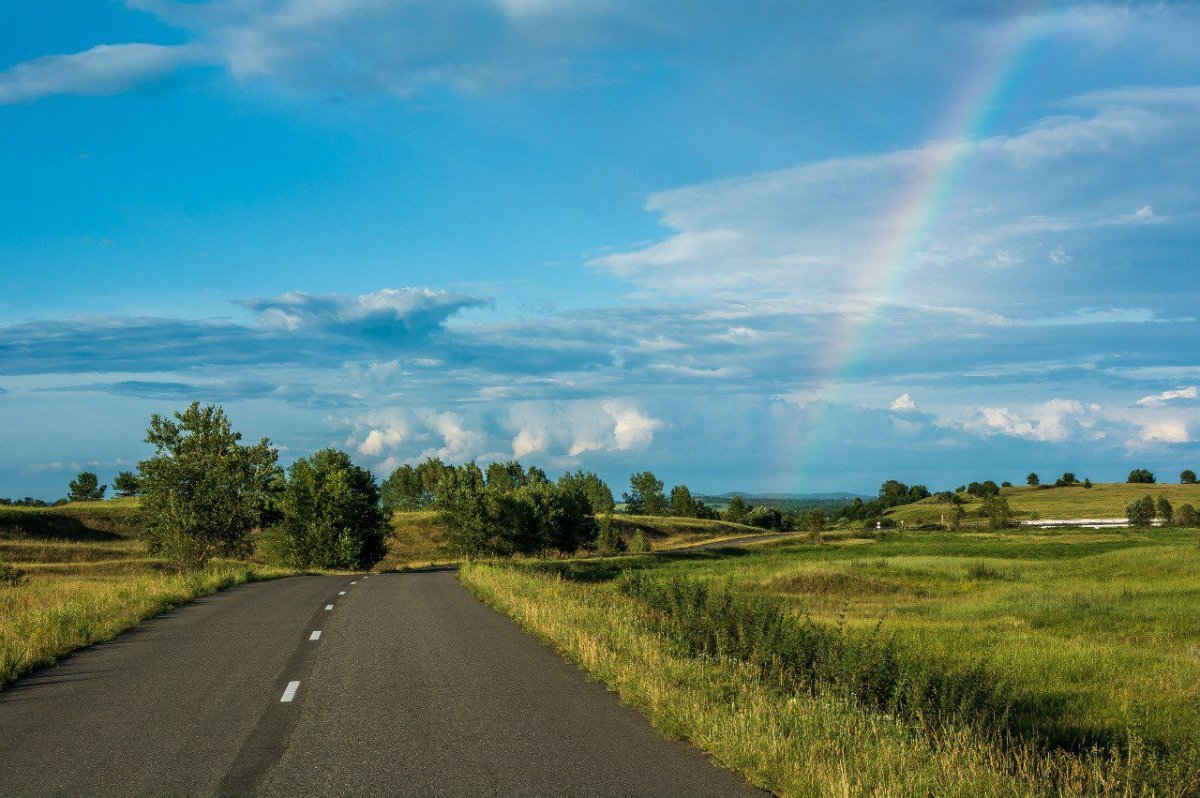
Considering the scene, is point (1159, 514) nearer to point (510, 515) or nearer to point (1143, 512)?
point (1143, 512)

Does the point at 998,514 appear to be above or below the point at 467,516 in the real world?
below

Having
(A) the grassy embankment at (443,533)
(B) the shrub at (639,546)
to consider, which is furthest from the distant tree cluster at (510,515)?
(B) the shrub at (639,546)

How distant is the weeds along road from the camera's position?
757cm

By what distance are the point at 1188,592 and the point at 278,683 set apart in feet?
135

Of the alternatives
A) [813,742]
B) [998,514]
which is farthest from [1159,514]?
[813,742]

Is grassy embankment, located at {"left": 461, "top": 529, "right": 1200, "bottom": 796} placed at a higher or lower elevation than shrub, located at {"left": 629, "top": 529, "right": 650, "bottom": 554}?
higher

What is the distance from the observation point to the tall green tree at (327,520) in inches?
2446

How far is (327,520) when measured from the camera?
205 ft

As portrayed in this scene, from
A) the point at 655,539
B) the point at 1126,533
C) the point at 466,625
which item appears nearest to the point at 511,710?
the point at 466,625

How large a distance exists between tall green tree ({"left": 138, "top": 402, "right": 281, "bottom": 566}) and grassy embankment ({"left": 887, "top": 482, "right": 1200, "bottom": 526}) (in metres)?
131

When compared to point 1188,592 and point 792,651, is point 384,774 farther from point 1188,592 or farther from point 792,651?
point 1188,592

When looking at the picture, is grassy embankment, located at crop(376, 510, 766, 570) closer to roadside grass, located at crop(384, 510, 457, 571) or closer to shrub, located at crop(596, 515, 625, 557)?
roadside grass, located at crop(384, 510, 457, 571)

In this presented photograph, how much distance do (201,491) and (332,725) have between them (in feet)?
176

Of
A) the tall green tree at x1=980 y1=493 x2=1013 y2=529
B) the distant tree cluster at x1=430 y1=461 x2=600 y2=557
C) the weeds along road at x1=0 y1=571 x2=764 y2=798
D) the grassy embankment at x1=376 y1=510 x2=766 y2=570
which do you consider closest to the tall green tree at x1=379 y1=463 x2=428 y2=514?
the grassy embankment at x1=376 y1=510 x2=766 y2=570
